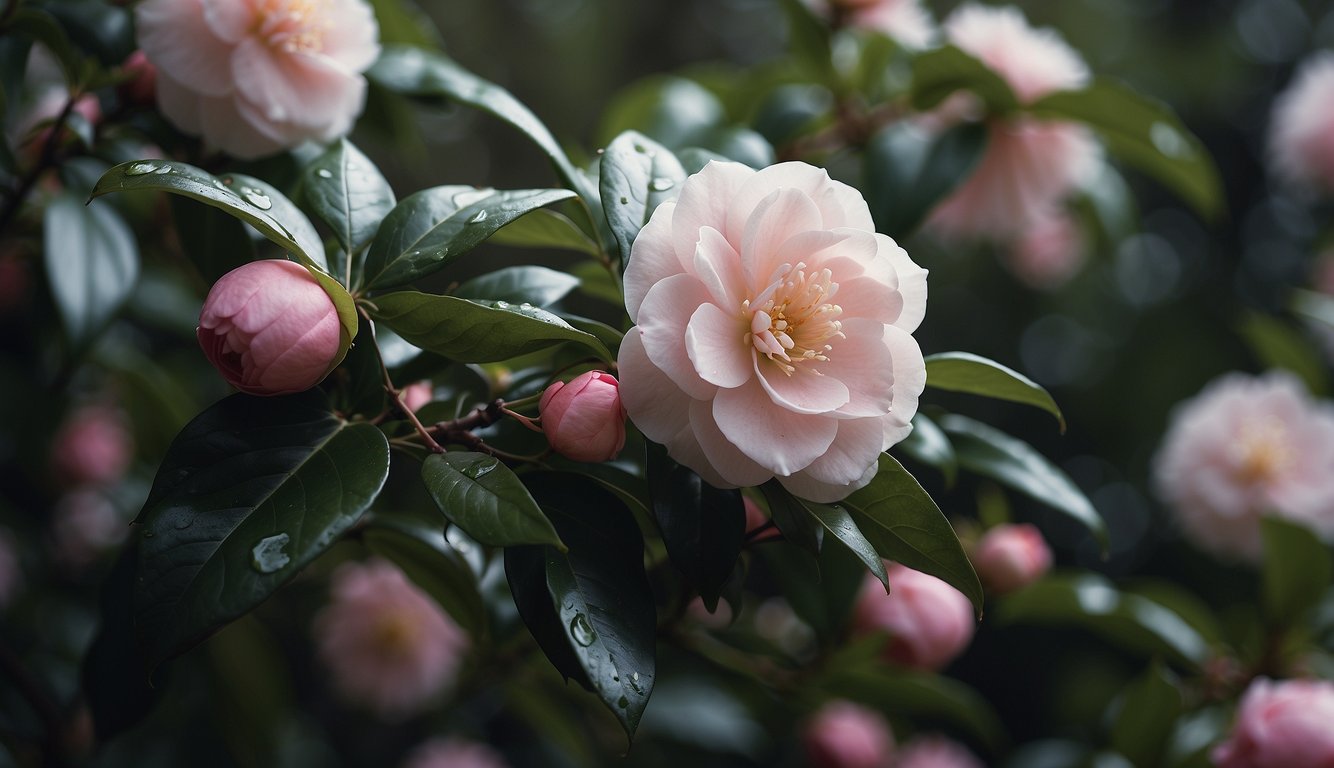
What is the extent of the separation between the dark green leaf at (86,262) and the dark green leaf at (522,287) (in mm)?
312

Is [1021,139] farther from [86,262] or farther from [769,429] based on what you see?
[86,262]

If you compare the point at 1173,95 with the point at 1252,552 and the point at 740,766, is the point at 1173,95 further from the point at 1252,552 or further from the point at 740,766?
the point at 740,766

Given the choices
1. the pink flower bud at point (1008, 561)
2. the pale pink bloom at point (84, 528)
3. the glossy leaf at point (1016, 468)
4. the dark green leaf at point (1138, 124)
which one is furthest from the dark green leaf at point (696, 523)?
the pale pink bloom at point (84, 528)

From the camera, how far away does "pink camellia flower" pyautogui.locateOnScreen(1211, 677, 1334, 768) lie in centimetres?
76

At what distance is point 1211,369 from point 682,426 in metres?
2.01

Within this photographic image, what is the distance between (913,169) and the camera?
946 mm

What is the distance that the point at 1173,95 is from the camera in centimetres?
219

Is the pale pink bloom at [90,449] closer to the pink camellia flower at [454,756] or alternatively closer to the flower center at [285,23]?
the pink camellia flower at [454,756]

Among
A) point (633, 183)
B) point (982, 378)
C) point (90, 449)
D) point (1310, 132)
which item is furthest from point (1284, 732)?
point (90, 449)

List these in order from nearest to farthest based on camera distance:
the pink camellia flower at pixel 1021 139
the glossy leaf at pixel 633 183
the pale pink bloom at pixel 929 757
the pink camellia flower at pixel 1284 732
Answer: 1. the glossy leaf at pixel 633 183
2. the pink camellia flower at pixel 1284 732
3. the pink camellia flower at pixel 1021 139
4. the pale pink bloom at pixel 929 757

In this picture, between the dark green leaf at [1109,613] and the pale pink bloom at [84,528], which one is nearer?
the dark green leaf at [1109,613]

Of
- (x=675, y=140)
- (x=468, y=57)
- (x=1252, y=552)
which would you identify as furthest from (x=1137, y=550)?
(x=468, y=57)

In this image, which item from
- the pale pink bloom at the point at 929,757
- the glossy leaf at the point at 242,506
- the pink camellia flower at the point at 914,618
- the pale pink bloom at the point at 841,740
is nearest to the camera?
the glossy leaf at the point at 242,506

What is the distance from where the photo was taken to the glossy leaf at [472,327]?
1.62ft
